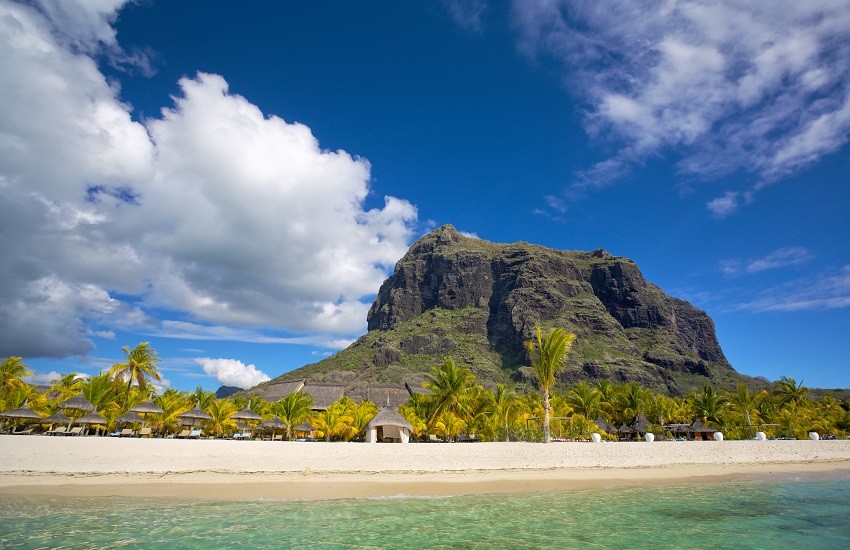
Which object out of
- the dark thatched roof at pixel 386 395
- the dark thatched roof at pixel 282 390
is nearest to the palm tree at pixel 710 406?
the dark thatched roof at pixel 386 395

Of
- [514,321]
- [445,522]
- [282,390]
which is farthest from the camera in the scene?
[514,321]

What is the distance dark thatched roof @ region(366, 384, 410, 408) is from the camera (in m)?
54.7

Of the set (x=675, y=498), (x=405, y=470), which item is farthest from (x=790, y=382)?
(x=405, y=470)

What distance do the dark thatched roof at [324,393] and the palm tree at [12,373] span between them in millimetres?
23624

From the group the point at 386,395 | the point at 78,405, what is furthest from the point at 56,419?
the point at 386,395

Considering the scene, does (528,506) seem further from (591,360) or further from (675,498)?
(591,360)

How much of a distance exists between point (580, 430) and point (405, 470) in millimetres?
Result: 24811

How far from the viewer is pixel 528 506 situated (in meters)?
13.3

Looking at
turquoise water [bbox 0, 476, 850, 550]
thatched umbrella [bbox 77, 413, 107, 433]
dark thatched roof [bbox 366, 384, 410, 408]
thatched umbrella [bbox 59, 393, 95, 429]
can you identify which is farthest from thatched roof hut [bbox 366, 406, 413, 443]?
dark thatched roof [bbox 366, 384, 410, 408]

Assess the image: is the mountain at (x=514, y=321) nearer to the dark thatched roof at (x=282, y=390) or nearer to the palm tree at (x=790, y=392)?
the dark thatched roof at (x=282, y=390)

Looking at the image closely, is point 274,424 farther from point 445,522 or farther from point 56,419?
point 445,522

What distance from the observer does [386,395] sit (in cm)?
5616

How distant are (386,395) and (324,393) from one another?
28.1 feet

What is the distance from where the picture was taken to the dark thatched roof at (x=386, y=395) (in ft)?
179
